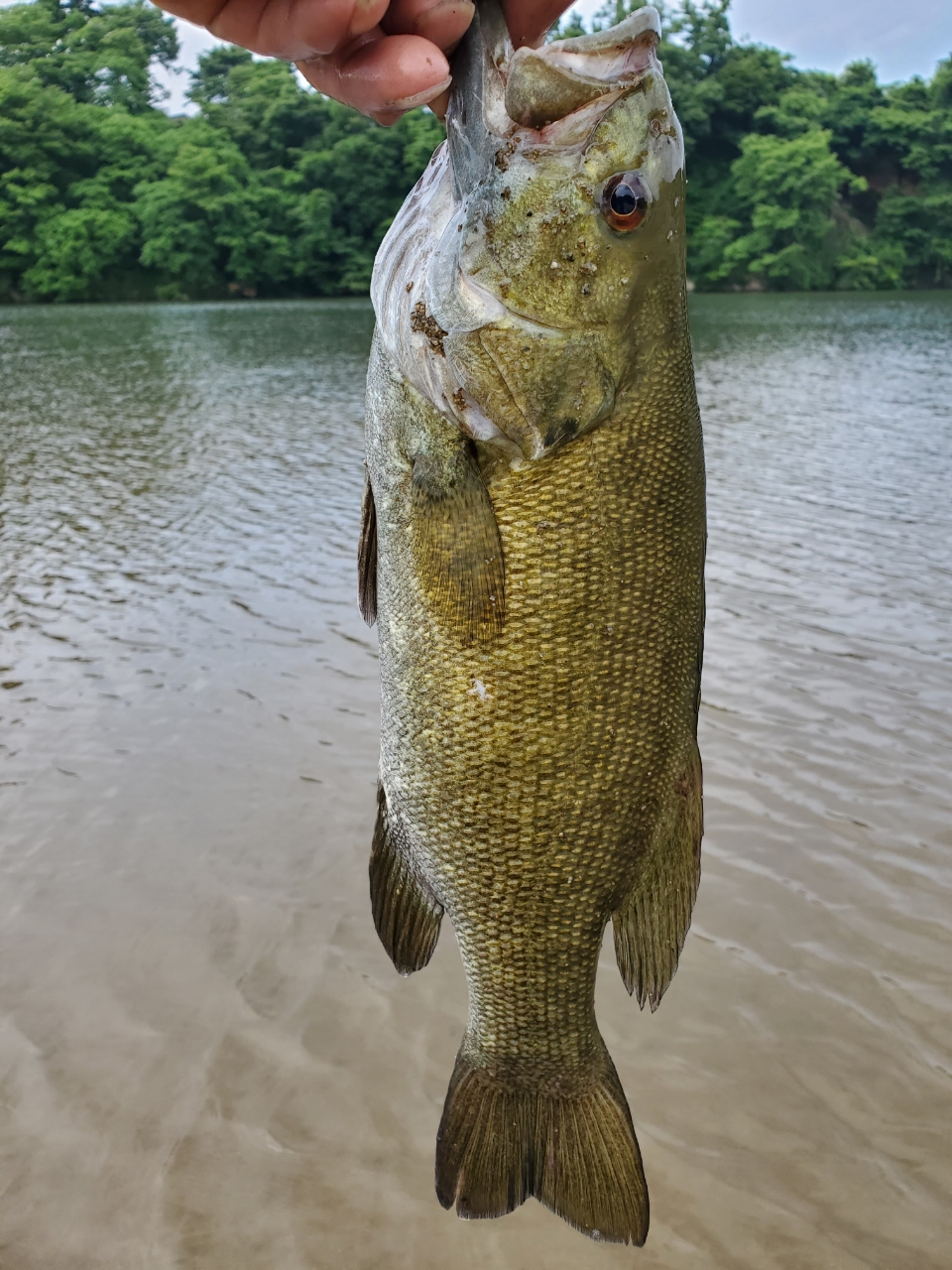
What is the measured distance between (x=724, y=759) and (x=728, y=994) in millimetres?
1881

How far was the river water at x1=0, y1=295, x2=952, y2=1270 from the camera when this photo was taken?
10.6 feet

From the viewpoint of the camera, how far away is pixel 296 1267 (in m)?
3.09

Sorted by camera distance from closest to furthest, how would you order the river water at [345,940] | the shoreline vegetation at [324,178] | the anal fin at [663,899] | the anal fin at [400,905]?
the anal fin at [663,899]
the anal fin at [400,905]
the river water at [345,940]
the shoreline vegetation at [324,178]

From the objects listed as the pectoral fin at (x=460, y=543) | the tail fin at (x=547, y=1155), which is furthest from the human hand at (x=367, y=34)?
the tail fin at (x=547, y=1155)

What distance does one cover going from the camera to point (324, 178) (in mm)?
56406

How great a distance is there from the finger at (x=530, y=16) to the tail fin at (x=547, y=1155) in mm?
2067

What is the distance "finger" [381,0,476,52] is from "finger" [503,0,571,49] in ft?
0.46

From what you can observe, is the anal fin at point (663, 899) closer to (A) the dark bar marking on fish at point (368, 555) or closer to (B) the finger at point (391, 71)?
(A) the dark bar marking on fish at point (368, 555)

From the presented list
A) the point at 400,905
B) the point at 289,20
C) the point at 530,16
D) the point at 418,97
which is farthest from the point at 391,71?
the point at 400,905

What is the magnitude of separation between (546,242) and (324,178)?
6050cm

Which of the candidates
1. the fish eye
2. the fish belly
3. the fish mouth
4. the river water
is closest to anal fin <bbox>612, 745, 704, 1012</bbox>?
the fish belly

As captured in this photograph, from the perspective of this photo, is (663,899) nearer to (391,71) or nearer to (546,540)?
(546,540)

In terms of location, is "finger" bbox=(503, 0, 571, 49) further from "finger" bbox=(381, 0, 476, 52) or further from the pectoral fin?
the pectoral fin

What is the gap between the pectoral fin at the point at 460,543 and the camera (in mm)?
1826
